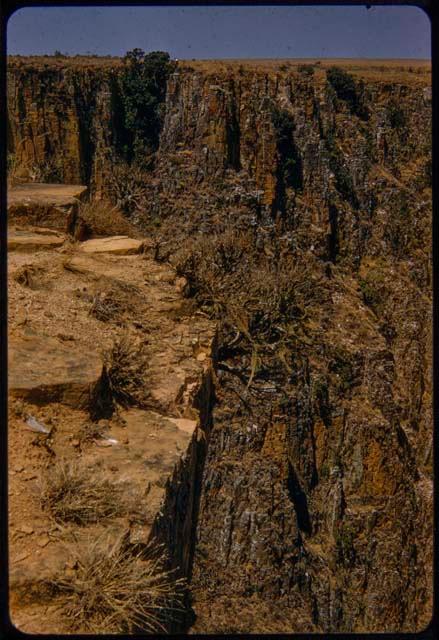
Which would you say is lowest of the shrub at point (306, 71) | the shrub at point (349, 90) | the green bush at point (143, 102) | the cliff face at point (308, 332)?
the cliff face at point (308, 332)

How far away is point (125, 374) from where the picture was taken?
3.84 meters

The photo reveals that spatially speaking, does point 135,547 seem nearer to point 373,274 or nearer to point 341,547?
point 341,547

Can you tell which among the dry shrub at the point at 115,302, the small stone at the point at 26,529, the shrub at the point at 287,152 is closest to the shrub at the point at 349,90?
the shrub at the point at 287,152

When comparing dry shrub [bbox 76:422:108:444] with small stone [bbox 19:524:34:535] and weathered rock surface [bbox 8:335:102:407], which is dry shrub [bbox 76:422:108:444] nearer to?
weathered rock surface [bbox 8:335:102:407]

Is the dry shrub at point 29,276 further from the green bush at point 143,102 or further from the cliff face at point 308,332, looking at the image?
the green bush at point 143,102

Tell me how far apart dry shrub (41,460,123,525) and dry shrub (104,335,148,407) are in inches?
34.6

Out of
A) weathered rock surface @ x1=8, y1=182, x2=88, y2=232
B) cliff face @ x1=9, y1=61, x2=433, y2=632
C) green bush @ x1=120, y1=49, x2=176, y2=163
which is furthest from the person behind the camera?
green bush @ x1=120, y1=49, x2=176, y2=163

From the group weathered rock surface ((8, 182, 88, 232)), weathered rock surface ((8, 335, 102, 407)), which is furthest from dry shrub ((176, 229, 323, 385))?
weathered rock surface ((8, 335, 102, 407))

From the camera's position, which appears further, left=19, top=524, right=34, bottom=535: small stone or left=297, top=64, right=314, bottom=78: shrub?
left=297, top=64, right=314, bottom=78: shrub

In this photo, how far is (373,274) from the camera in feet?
70.0

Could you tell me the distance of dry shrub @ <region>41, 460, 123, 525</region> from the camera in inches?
108

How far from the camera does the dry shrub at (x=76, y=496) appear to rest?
2740mm

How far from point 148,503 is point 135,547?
22cm

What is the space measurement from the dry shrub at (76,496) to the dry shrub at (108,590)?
157 mm
